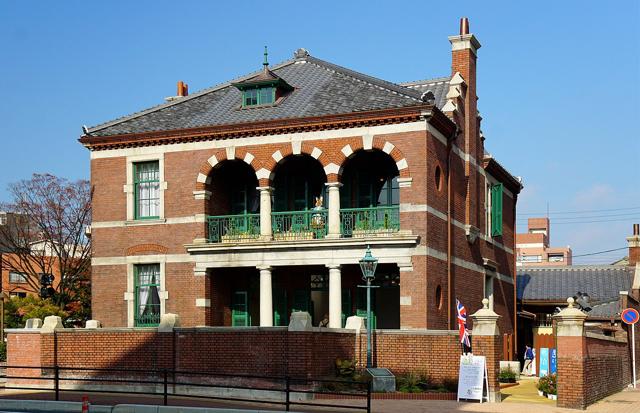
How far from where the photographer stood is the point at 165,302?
34.3m

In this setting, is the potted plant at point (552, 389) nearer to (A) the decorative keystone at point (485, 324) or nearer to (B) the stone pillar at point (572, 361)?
(B) the stone pillar at point (572, 361)

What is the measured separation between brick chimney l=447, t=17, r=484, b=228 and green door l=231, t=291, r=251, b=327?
8.97 m

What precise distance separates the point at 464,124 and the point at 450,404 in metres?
15.0

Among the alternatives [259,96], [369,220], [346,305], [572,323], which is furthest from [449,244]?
[572,323]

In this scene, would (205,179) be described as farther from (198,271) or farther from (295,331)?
(295,331)

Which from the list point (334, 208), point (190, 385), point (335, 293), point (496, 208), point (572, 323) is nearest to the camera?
point (572, 323)

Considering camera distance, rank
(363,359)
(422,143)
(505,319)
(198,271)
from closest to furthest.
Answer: (363,359)
(422,143)
(198,271)
(505,319)

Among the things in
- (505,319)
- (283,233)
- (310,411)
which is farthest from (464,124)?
(310,411)

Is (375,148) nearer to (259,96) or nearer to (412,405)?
(259,96)

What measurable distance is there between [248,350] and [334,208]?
8.16 meters

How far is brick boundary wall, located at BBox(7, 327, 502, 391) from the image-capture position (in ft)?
83.2

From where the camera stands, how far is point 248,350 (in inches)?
1023

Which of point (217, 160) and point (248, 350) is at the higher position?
point (217, 160)

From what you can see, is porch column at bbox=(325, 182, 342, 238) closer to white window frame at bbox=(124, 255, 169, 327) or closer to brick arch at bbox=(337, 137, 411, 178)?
brick arch at bbox=(337, 137, 411, 178)
